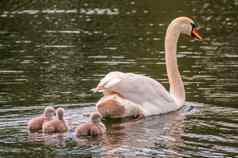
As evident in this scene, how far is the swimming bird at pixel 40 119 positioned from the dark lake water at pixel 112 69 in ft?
0.67

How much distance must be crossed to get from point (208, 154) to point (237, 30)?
14.2 m

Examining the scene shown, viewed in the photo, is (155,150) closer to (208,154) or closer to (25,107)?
(208,154)

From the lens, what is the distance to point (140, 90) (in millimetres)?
17297

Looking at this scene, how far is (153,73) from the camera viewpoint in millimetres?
21078

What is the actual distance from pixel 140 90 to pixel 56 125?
253cm

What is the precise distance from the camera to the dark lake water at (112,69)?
1452 centimetres

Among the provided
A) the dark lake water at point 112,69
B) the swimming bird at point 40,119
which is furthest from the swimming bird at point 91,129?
the swimming bird at point 40,119

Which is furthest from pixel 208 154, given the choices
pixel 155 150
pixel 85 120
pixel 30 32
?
pixel 30 32

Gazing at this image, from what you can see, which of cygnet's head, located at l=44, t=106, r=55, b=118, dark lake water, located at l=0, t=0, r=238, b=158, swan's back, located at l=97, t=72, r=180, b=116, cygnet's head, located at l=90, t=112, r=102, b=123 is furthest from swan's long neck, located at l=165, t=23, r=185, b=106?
cygnet's head, located at l=44, t=106, r=55, b=118

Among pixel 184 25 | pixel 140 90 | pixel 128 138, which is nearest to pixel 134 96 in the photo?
pixel 140 90

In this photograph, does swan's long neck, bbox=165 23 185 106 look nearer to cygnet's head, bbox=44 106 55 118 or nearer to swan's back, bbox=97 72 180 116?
swan's back, bbox=97 72 180 116

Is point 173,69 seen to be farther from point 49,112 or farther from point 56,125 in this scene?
point 56,125

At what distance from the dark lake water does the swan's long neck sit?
0.33 m

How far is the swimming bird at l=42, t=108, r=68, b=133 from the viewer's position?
601 inches
